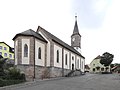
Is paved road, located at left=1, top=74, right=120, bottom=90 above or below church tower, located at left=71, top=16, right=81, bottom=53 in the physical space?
below

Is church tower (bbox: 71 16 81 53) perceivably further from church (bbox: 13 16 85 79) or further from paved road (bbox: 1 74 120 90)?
paved road (bbox: 1 74 120 90)

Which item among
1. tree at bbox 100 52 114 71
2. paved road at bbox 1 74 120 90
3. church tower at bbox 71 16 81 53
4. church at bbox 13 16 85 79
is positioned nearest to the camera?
paved road at bbox 1 74 120 90

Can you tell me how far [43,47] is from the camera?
3069cm

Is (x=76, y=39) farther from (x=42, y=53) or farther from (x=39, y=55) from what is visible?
(x=39, y=55)

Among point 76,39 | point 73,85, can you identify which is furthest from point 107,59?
point 73,85

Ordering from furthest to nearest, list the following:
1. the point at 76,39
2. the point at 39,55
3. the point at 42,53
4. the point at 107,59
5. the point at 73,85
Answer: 1. the point at 107,59
2. the point at 76,39
3. the point at 42,53
4. the point at 39,55
5. the point at 73,85

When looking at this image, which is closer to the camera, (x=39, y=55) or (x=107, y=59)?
(x=39, y=55)

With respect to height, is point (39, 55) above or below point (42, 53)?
below

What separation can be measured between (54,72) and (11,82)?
15.5m

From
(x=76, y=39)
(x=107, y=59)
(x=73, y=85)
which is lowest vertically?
(x=73, y=85)

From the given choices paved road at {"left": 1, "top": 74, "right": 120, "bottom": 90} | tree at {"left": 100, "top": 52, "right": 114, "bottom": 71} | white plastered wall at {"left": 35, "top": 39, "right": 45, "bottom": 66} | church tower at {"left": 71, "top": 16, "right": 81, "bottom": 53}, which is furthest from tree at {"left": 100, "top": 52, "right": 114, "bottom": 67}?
paved road at {"left": 1, "top": 74, "right": 120, "bottom": 90}

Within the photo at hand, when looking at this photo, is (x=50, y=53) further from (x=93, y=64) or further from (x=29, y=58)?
(x=93, y=64)

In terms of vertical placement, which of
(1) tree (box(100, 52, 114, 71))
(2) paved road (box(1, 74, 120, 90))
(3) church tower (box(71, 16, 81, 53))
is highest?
(3) church tower (box(71, 16, 81, 53))

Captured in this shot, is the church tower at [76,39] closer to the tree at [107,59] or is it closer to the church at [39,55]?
the tree at [107,59]
